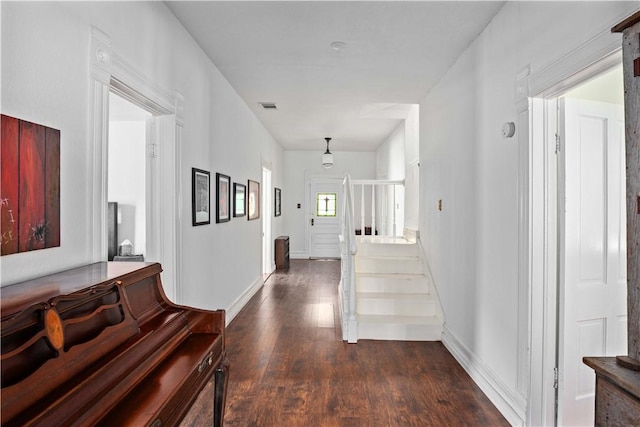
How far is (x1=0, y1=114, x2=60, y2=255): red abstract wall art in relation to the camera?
129cm

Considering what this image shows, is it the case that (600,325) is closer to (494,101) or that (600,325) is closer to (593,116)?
(593,116)

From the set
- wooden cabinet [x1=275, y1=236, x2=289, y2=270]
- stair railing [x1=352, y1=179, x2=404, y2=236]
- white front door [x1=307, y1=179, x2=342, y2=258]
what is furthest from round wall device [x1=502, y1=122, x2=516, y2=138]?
white front door [x1=307, y1=179, x2=342, y2=258]

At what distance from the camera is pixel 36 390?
0.96 metres

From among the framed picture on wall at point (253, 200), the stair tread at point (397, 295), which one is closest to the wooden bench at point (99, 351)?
the stair tread at point (397, 295)

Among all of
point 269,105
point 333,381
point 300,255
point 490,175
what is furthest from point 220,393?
point 300,255

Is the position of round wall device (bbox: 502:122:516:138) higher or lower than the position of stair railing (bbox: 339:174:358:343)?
higher

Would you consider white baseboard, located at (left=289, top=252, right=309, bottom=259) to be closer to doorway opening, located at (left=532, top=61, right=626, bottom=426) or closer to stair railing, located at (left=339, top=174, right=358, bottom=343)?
stair railing, located at (left=339, top=174, right=358, bottom=343)

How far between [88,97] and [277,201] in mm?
6721

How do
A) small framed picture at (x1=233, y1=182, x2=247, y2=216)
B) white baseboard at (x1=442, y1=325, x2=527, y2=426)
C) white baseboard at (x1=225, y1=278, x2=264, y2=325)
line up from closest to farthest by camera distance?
white baseboard at (x1=442, y1=325, x2=527, y2=426) → white baseboard at (x1=225, y1=278, x2=264, y2=325) → small framed picture at (x1=233, y1=182, x2=247, y2=216)

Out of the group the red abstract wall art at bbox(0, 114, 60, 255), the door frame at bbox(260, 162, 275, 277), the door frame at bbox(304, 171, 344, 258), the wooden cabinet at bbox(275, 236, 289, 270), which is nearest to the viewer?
the red abstract wall art at bbox(0, 114, 60, 255)

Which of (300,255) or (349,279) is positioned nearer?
(349,279)

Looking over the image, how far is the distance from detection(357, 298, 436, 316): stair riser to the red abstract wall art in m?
3.06

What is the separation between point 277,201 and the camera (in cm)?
848

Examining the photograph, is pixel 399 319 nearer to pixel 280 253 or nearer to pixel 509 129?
pixel 509 129
